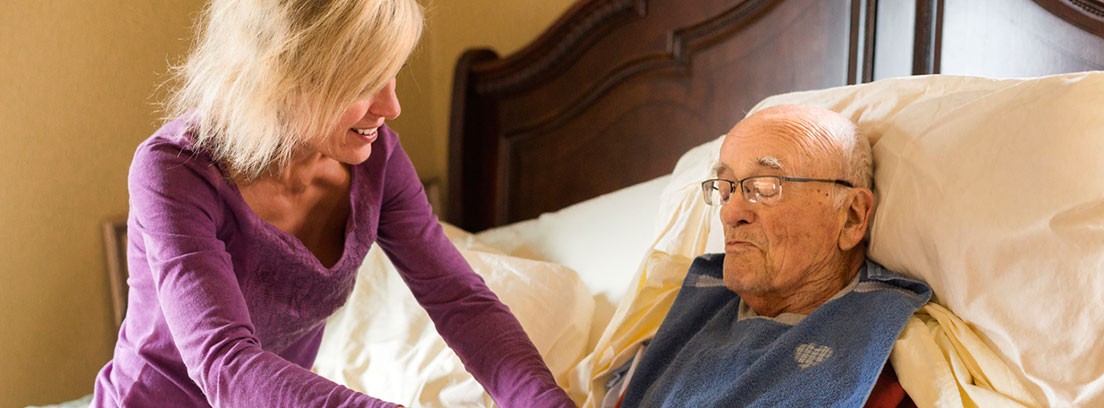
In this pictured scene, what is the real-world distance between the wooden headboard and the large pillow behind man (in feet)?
1.46

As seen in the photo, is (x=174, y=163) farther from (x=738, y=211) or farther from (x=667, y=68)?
(x=667, y=68)

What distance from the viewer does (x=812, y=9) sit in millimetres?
1864

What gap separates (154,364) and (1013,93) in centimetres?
120

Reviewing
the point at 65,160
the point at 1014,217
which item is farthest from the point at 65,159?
the point at 1014,217

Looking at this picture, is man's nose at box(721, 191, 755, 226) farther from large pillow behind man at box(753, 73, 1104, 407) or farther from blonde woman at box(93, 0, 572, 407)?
blonde woman at box(93, 0, 572, 407)

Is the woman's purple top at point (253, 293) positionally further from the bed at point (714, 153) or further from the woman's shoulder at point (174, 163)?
the bed at point (714, 153)

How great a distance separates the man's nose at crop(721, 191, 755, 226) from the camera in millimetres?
1275

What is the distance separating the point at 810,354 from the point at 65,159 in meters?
1.62

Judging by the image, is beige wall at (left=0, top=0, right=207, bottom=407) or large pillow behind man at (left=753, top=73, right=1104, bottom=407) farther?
beige wall at (left=0, top=0, right=207, bottom=407)

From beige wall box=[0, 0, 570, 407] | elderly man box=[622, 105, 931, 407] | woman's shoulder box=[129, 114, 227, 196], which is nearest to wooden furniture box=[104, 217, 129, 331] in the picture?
beige wall box=[0, 0, 570, 407]

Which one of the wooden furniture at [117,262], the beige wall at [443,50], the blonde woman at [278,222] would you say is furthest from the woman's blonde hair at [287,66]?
the beige wall at [443,50]

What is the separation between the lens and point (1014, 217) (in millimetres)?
1086

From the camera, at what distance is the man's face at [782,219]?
1239 mm

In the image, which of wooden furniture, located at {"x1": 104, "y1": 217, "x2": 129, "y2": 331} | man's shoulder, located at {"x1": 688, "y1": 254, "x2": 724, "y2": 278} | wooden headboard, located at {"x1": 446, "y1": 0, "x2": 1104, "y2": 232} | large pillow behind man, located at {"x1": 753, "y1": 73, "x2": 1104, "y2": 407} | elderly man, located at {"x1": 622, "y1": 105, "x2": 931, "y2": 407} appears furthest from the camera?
wooden furniture, located at {"x1": 104, "y1": 217, "x2": 129, "y2": 331}
